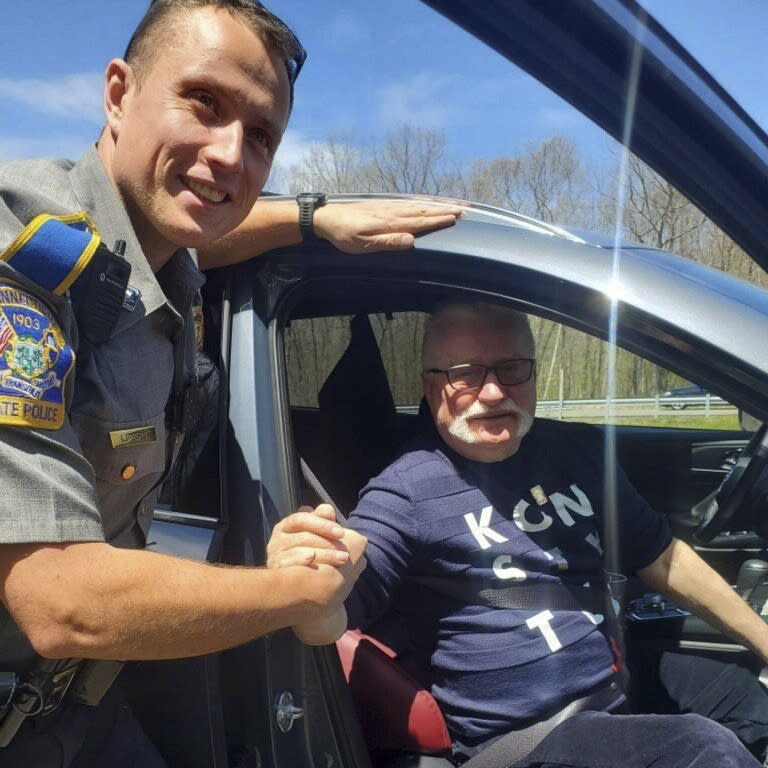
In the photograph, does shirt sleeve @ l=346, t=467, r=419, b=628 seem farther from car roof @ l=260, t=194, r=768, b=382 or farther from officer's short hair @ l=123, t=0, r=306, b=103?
officer's short hair @ l=123, t=0, r=306, b=103

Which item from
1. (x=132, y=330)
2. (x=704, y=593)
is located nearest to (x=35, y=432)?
(x=132, y=330)

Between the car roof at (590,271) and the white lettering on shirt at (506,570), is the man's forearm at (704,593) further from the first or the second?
the car roof at (590,271)

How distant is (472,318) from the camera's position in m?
1.87

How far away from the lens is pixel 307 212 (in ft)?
5.44

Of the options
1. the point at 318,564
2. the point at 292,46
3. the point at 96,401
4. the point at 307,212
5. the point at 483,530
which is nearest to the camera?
the point at 96,401

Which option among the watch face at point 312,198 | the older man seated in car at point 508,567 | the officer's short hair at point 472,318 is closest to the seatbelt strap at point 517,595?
the older man seated in car at point 508,567

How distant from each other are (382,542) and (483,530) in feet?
0.74

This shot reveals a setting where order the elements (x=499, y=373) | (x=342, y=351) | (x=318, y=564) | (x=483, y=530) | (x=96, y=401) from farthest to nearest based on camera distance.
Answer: (x=342, y=351) → (x=499, y=373) → (x=483, y=530) → (x=318, y=564) → (x=96, y=401)

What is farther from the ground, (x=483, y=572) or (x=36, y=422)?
(x=36, y=422)

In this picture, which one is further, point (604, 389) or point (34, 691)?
point (604, 389)

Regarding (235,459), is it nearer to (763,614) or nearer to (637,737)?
(637,737)

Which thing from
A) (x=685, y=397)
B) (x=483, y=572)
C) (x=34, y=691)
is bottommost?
(x=34, y=691)

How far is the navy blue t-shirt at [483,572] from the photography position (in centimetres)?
168

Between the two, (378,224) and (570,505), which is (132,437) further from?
(570,505)
